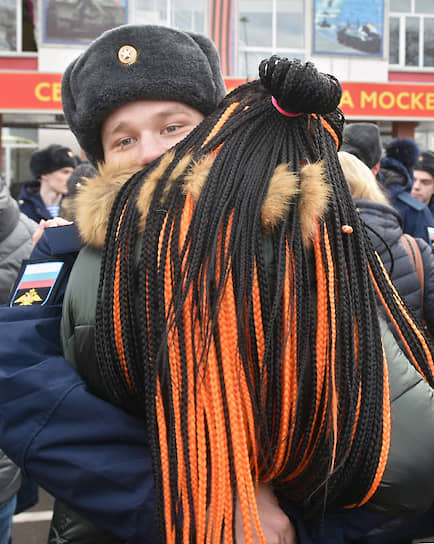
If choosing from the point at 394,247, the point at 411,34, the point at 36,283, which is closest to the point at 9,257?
the point at 36,283

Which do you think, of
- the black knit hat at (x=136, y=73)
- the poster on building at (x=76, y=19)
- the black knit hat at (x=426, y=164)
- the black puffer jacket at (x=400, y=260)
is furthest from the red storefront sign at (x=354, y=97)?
the black knit hat at (x=136, y=73)

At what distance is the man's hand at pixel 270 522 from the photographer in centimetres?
86

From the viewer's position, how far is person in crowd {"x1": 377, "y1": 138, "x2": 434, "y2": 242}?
3.33 metres

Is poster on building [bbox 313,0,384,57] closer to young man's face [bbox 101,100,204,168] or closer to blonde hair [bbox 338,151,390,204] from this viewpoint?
blonde hair [bbox 338,151,390,204]

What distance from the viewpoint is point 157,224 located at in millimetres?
911

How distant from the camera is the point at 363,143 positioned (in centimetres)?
312

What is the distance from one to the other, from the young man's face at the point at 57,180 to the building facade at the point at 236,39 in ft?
18.5

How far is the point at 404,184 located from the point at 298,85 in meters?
3.10

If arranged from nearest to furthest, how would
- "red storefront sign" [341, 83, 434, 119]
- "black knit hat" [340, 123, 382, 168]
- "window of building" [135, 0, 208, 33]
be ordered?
"black knit hat" [340, 123, 382, 168], "red storefront sign" [341, 83, 434, 119], "window of building" [135, 0, 208, 33]

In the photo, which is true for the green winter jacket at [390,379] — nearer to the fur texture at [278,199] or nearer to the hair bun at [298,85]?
the fur texture at [278,199]

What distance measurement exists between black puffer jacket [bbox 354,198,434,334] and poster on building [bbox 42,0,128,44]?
949 cm

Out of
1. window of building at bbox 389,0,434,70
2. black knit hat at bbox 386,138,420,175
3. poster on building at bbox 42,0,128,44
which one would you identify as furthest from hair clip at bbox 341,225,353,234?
window of building at bbox 389,0,434,70

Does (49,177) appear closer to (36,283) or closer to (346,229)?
(36,283)

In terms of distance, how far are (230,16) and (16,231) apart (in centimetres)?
992
